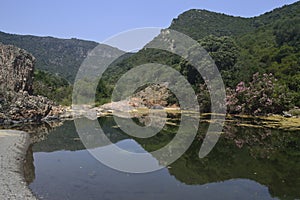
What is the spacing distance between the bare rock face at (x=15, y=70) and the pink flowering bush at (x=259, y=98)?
28801 mm

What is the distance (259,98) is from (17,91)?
3262 centimetres

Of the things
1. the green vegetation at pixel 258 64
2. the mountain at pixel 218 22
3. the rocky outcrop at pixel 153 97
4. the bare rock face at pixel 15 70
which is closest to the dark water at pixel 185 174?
the green vegetation at pixel 258 64

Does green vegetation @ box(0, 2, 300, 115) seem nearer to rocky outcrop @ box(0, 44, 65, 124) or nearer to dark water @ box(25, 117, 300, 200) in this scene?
rocky outcrop @ box(0, 44, 65, 124)

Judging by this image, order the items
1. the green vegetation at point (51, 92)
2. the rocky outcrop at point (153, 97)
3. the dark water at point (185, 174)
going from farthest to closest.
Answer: the green vegetation at point (51, 92) → the rocky outcrop at point (153, 97) → the dark water at point (185, 174)

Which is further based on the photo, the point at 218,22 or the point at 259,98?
the point at 218,22

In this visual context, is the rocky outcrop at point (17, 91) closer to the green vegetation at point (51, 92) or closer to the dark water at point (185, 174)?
the dark water at point (185, 174)

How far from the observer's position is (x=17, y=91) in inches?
1767

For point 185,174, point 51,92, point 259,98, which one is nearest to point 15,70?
point 51,92

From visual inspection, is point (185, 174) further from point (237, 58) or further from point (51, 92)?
point (51, 92)

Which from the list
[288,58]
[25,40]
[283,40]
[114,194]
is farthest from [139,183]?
[25,40]

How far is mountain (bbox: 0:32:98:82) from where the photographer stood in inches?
5157

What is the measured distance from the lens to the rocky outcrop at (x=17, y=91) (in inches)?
1574

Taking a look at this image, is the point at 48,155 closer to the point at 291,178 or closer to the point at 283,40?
the point at 291,178

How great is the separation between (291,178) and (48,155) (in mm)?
15441
